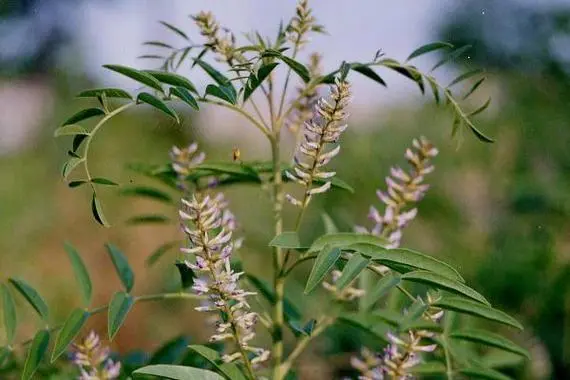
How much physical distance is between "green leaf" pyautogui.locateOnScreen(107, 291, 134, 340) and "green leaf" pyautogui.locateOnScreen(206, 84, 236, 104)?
18 centimetres

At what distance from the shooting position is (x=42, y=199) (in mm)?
4094

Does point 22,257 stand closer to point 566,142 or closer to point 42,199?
point 42,199

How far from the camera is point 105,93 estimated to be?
0.58 meters

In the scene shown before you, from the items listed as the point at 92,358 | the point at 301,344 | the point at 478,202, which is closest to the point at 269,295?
the point at 301,344

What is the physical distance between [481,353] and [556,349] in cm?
18

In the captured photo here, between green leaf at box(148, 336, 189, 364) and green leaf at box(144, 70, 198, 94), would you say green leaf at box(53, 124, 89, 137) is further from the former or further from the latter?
green leaf at box(148, 336, 189, 364)

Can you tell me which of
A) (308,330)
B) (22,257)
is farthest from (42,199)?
(308,330)

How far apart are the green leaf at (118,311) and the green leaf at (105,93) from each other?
0.55ft

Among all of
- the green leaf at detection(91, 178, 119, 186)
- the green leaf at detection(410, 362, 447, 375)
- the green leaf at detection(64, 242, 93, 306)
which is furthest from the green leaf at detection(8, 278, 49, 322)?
the green leaf at detection(410, 362, 447, 375)

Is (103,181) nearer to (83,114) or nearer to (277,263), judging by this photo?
(83,114)

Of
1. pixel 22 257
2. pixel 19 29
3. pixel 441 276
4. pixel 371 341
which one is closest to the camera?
pixel 441 276

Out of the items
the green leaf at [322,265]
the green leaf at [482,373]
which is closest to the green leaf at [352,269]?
the green leaf at [322,265]

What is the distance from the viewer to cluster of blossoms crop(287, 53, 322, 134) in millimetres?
705

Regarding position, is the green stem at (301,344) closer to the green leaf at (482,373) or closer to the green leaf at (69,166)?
the green leaf at (482,373)
